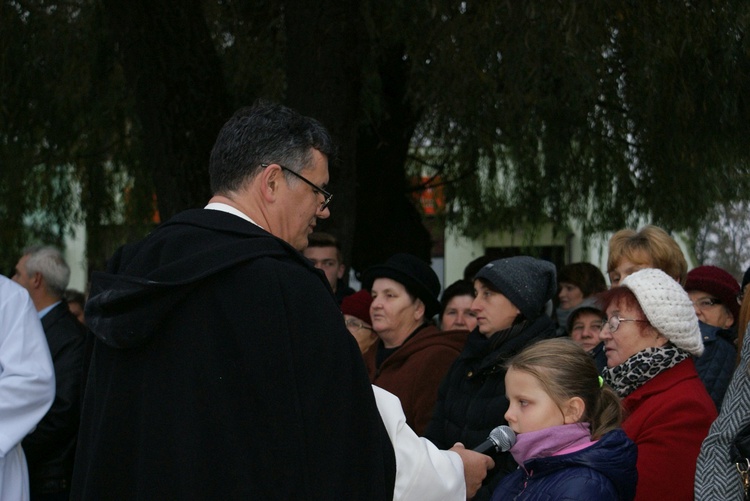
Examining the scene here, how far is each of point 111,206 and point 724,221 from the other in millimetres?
8235

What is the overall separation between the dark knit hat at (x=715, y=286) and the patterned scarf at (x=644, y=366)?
176cm

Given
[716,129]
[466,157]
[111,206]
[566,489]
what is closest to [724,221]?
[466,157]

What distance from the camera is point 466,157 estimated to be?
36.9 ft

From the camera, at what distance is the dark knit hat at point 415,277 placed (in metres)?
5.52

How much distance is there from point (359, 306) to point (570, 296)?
81.3 inches

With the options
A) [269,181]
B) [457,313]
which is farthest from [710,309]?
[269,181]

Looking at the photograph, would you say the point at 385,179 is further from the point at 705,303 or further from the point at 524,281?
the point at 524,281

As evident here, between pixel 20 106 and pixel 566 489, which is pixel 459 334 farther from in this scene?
pixel 20 106

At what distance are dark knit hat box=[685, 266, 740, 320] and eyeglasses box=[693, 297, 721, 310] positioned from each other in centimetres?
3

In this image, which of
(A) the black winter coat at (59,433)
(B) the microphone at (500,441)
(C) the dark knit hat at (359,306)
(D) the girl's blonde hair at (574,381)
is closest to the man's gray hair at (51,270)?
(A) the black winter coat at (59,433)

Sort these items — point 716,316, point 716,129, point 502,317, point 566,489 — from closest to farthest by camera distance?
point 566,489 < point 502,317 < point 716,316 < point 716,129

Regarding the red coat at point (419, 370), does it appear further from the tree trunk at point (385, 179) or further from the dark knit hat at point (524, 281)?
the tree trunk at point (385, 179)

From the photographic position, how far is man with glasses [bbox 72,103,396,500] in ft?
8.62

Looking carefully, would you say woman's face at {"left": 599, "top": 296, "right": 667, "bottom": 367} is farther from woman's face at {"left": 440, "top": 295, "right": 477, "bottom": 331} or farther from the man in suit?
the man in suit
